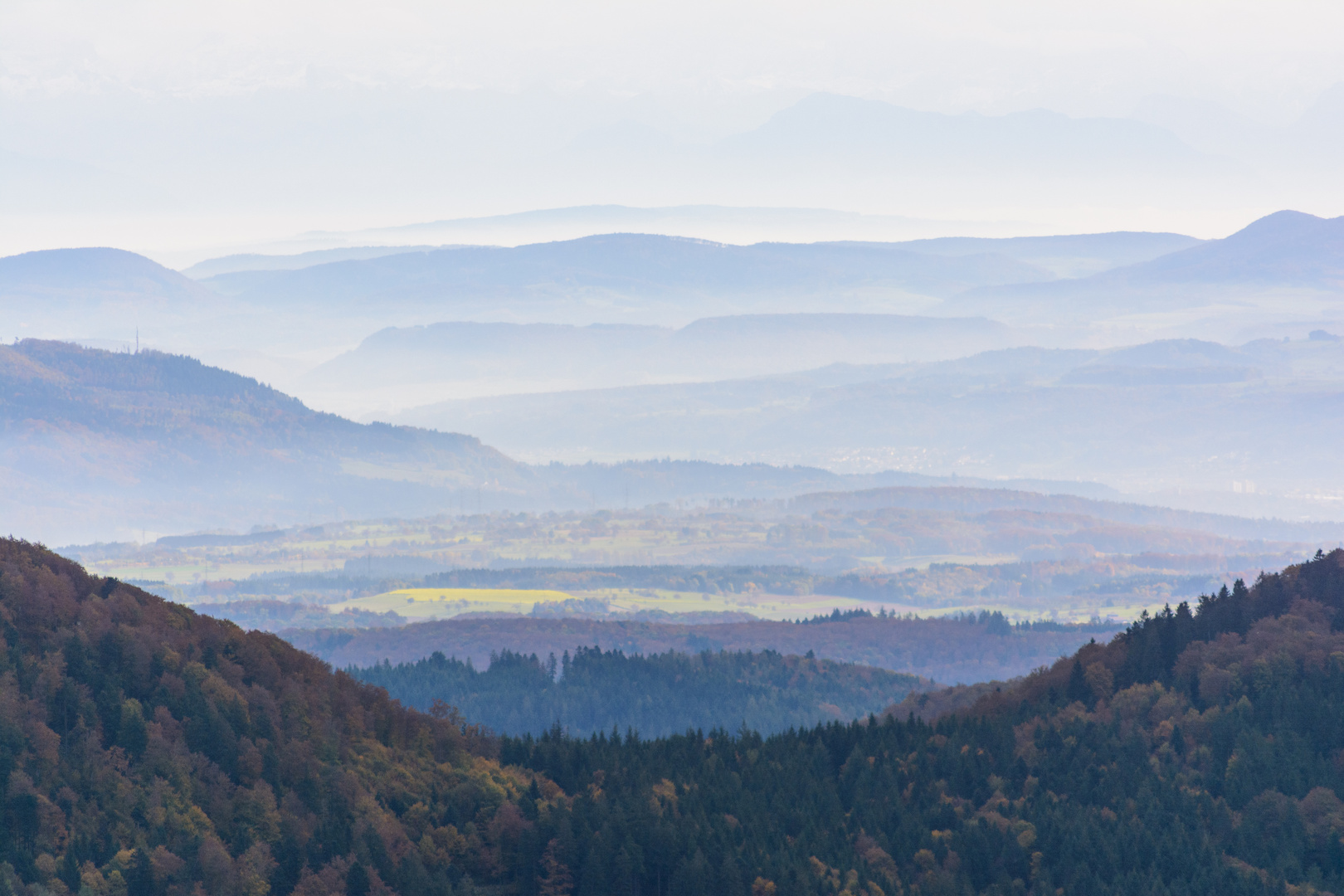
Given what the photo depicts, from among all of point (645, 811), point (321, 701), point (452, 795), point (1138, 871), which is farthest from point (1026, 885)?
point (321, 701)

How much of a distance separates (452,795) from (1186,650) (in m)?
83.7

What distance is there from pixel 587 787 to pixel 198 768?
3265 centimetres

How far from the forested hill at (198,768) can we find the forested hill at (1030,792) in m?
11.1

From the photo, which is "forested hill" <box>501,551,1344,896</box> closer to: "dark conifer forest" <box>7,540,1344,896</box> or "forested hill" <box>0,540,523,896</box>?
"dark conifer forest" <box>7,540,1344,896</box>

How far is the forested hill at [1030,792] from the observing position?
14500cm

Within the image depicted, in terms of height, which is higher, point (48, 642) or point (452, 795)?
point (48, 642)

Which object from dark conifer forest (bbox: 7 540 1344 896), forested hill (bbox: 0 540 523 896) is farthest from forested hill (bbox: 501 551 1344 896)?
forested hill (bbox: 0 540 523 896)

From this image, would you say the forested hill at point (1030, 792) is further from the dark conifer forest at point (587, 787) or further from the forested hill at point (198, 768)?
the forested hill at point (198, 768)

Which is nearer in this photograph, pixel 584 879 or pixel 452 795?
pixel 584 879

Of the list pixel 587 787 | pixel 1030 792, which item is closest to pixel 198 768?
pixel 587 787

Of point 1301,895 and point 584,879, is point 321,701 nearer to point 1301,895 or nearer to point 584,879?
point 584,879

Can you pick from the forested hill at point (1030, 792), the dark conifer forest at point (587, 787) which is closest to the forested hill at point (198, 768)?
the dark conifer forest at point (587, 787)

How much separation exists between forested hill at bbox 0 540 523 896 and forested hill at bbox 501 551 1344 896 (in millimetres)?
11086

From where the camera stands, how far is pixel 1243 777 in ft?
548
